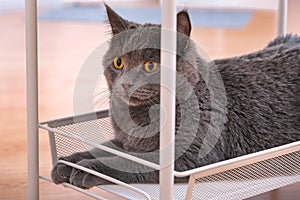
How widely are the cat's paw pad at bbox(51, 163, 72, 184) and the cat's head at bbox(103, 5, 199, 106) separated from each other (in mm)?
180

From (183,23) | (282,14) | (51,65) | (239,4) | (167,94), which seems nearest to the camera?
(167,94)

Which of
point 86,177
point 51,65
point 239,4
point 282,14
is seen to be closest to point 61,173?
point 86,177

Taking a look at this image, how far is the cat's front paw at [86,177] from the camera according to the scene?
120 centimetres

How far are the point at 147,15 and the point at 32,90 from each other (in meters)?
2.06

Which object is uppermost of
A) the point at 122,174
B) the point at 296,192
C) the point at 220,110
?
the point at 220,110

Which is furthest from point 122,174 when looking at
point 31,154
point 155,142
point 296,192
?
point 296,192

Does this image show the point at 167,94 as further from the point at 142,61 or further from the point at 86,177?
the point at 86,177

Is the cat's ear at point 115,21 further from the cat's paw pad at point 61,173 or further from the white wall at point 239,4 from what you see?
the white wall at point 239,4

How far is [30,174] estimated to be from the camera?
130 cm

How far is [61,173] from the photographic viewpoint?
1.26 meters

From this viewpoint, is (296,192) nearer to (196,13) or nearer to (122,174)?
(122,174)

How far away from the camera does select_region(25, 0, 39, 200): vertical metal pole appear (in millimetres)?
1250

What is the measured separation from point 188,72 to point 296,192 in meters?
0.50

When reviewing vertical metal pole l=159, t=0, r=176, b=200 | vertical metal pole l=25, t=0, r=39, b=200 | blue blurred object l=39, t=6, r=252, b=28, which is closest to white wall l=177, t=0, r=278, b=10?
blue blurred object l=39, t=6, r=252, b=28
